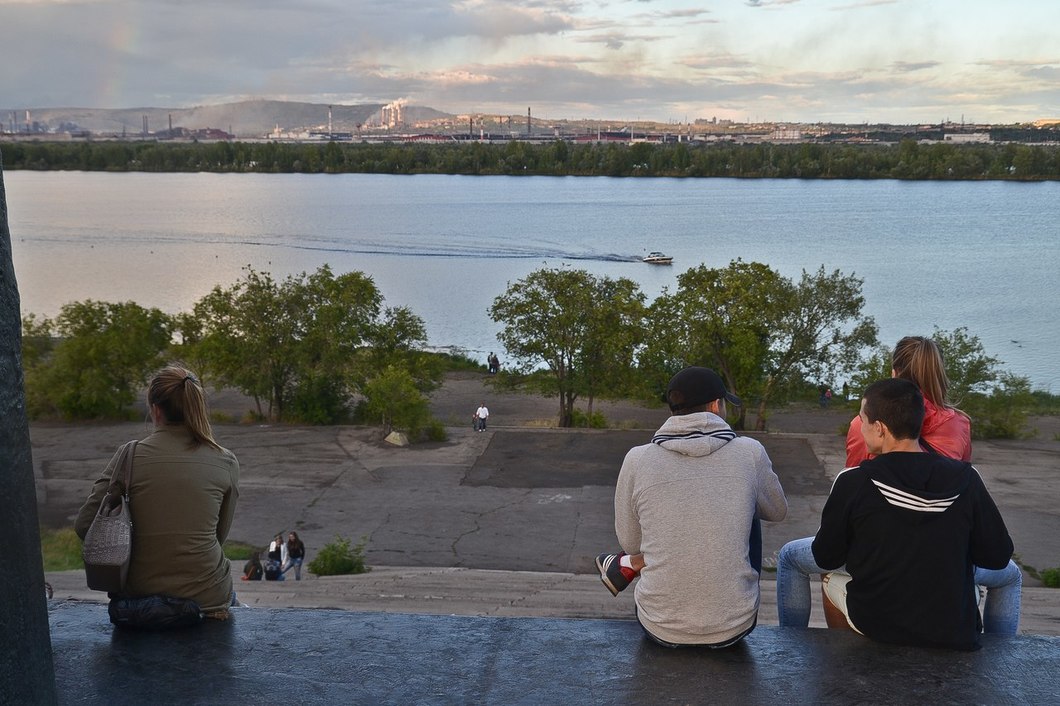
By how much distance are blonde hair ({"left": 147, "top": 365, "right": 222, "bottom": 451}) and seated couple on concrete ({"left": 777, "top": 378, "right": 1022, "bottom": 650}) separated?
2.27m

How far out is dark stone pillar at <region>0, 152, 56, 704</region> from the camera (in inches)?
88.7

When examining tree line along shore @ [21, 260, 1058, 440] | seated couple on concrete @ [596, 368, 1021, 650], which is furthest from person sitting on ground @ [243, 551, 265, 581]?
tree line along shore @ [21, 260, 1058, 440]

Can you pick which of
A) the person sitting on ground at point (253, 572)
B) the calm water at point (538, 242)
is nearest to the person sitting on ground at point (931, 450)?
the person sitting on ground at point (253, 572)

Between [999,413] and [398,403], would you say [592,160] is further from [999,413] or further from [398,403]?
[398,403]

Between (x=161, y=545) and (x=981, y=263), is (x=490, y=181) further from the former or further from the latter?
(x=161, y=545)

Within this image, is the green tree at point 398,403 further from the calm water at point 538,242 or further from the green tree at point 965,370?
the calm water at point 538,242

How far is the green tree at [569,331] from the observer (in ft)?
89.1

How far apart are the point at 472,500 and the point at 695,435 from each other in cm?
1643

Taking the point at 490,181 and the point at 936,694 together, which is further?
the point at 490,181

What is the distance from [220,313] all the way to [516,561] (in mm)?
16016

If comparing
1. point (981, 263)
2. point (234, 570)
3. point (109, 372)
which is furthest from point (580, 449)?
point (981, 263)

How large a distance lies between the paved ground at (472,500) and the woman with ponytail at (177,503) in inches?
279

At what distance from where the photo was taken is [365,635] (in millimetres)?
3365

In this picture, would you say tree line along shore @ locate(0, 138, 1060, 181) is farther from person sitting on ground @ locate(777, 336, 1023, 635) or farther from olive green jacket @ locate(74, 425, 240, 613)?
olive green jacket @ locate(74, 425, 240, 613)
